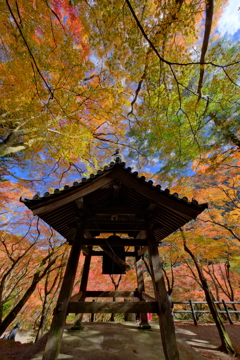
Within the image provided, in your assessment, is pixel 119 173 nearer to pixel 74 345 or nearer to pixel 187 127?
pixel 74 345

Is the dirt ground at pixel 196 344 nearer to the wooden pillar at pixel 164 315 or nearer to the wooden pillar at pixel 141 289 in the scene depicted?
the wooden pillar at pixel 141 289

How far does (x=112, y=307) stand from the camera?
2873 millimetres

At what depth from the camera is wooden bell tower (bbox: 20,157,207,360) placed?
2.75 metres

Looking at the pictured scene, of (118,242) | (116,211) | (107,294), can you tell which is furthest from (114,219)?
(107,294)

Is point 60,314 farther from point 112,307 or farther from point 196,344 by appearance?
point 196,344

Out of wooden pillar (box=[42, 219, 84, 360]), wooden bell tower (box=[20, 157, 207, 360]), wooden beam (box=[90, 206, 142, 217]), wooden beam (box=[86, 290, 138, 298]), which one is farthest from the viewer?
wooden beam (box=[86, 290, 138, 298])

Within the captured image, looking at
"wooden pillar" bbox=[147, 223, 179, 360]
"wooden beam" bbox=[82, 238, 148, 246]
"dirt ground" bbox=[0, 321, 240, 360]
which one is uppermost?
"wooden beam" bbox=[82, 238, 148, 246]

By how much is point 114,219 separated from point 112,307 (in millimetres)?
1917

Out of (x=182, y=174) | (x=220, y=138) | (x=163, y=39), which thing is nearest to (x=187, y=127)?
(x=220, y=138)

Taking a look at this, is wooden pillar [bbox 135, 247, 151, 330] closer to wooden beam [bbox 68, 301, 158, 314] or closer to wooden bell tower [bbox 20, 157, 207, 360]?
wooden bell tower [bbox 20, 157, 207, 360]

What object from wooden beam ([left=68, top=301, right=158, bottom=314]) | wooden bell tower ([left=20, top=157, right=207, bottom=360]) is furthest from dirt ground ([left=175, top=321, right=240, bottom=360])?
wooden beam ([left=68, top=301, right=158, bottom=314])

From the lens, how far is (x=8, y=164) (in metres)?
9.71

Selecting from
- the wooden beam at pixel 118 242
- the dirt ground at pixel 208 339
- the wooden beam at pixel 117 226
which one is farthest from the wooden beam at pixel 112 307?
the dirt ground at pixel 208 339

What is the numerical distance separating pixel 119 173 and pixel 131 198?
0.86 meters
